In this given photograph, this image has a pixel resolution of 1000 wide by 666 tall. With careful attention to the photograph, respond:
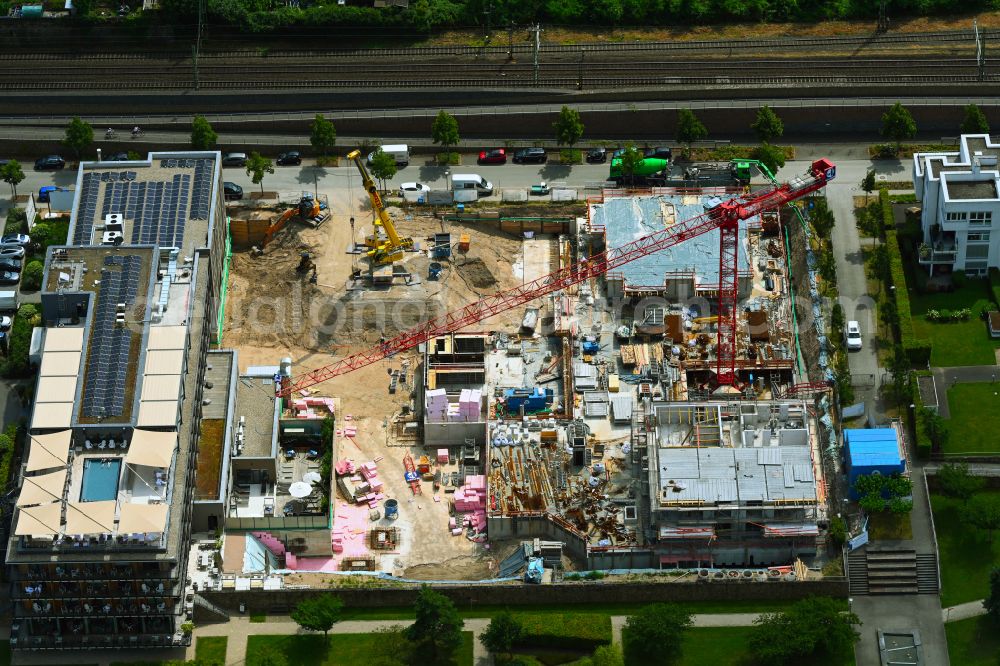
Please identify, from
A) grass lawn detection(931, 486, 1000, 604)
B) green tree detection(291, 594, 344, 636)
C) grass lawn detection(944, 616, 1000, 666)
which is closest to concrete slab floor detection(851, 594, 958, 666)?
grass lawn detection(944, 616, 1000, 666)

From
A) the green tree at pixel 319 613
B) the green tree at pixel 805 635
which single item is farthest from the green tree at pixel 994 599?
the green tree at pixel 319 613

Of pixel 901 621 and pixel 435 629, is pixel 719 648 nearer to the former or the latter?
pixel 901 621

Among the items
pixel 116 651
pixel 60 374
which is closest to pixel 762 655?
pixel 116 651

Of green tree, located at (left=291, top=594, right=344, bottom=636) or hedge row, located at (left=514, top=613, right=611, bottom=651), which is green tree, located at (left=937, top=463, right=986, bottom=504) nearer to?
hedge row, located at (left=514, top=613, right=611, bottom=651)

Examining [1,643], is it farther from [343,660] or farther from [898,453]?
[898,453]

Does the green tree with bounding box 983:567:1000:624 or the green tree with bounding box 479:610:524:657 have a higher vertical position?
the green tree with bounding box 983:567:1000:624

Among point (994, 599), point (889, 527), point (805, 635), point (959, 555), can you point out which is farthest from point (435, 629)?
point (994, 599)
